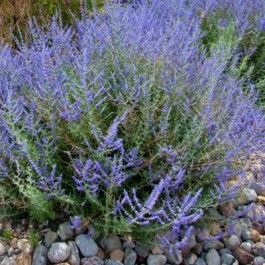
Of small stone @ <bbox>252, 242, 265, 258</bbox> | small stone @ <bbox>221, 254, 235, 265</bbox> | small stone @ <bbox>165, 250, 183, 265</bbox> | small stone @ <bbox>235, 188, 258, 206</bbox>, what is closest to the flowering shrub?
small stone @ <bbox>165, 250, 183, 265</bbox>

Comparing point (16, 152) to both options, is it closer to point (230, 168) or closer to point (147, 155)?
point (147, 155)

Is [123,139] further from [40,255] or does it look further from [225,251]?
[225,251]

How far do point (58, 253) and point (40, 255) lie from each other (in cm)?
10

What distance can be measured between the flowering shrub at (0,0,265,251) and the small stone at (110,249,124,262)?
179 mm

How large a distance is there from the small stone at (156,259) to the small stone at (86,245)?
11.2 inches

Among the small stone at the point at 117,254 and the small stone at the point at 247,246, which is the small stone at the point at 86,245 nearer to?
the small stone at the point at 117,254

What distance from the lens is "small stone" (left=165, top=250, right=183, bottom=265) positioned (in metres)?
2.24

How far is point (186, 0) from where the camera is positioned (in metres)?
4.24

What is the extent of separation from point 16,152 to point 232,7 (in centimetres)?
257

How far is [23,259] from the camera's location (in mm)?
2102

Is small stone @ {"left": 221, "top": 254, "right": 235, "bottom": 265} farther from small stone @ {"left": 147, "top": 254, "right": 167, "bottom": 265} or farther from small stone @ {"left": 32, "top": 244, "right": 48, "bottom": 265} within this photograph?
small stone @ {"left": 32, "top": 244, "right": 48, "bottom": 265}

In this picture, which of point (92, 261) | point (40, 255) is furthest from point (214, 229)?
point (40, 255)

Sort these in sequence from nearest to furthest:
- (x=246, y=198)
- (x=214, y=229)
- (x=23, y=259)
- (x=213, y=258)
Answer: (x=23, y=259) → (x=213, y=258) → (x=214, y=229) → (x=246, y=198)

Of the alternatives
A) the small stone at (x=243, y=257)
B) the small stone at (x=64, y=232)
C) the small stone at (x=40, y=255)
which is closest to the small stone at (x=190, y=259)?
the small stone at (x=243, y=257)
